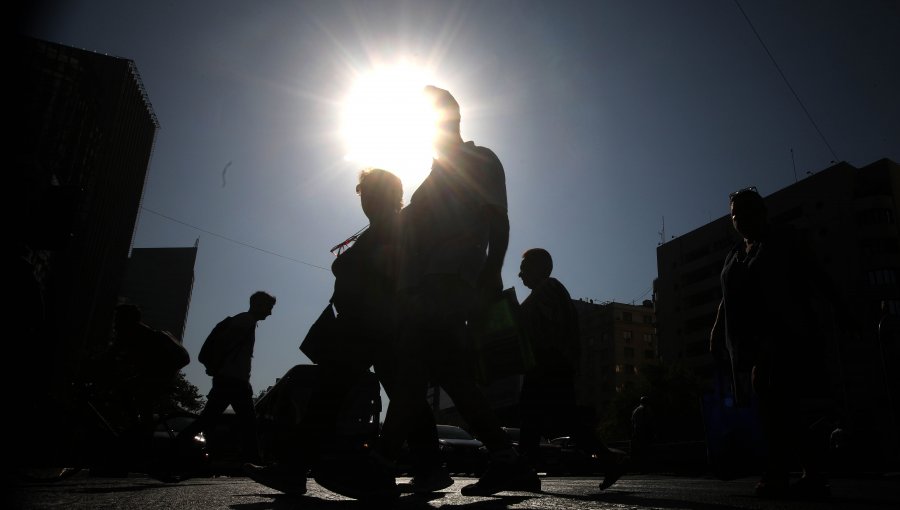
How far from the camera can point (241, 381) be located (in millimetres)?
5793

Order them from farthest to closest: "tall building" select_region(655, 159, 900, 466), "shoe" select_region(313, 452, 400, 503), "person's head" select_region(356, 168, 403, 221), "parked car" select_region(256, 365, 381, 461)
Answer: "tall building" select_region(655, 159, 900, 466) < "parked car" select_region(256, 365, 381, 461) < "person's head" select_region(356, 168, 403, 221) < "shoe" select_region(313, 452, 400, 503)

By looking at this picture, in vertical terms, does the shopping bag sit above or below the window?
below

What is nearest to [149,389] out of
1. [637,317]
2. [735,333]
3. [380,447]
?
[380,447]

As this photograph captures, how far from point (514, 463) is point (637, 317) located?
9439 centimetres

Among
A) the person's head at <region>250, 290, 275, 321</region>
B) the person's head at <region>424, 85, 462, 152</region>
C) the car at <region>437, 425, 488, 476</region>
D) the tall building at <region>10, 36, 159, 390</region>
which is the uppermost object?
the tall building at <region>10, 36, 159, 390</region>

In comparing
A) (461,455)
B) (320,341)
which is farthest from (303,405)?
(320,341)

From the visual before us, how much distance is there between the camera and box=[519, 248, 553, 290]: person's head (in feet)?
17.5

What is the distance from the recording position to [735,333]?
3613 mm

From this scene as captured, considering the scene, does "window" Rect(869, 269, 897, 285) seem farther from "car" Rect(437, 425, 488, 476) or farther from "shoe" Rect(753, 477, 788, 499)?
"shoe" Rect(753, 477, 788, 499)

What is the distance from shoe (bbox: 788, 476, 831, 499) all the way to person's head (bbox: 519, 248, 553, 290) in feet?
8.37

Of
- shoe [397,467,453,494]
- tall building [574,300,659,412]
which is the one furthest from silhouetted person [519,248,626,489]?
tall building [574,300,659,412]

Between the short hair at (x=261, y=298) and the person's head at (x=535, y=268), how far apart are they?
2699mm

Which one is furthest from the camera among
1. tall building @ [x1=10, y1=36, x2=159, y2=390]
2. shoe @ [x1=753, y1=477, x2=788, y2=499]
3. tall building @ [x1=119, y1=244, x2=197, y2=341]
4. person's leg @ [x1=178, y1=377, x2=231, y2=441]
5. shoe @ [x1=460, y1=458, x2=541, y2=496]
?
tall building @ [x1=119, y1=244, x2=197, y2=341]

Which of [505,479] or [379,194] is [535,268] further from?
[505,479]
